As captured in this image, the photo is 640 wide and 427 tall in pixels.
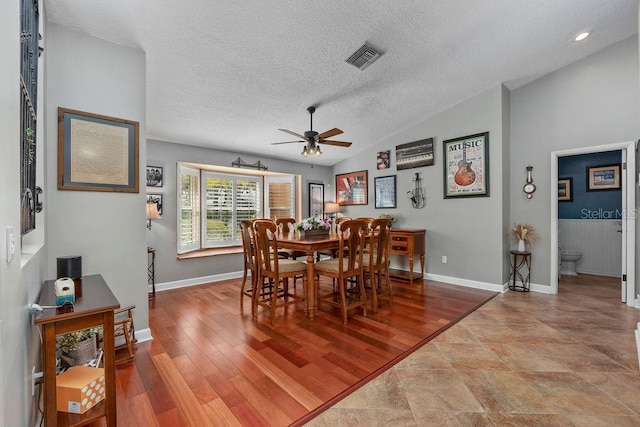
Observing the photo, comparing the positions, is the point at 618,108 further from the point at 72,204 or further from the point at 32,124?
the point at 72,204

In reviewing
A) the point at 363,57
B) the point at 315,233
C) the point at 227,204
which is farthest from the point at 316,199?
the point at 363,57

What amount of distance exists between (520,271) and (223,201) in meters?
5.03

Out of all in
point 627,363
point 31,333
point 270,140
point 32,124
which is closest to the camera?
point 31,333

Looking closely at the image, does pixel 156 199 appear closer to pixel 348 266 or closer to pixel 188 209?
pixel 188 209

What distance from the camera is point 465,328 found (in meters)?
2.74

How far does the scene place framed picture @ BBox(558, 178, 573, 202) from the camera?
5113mm

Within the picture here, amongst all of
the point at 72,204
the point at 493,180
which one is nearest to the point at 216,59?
the point at 72,204

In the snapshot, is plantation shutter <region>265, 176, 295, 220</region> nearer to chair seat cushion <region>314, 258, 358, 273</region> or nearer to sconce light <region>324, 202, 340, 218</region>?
sconce light <region>324, 202, 340, 218</region>

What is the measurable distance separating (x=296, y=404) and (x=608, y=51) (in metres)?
5.23

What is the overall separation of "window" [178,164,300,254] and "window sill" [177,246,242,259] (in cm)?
7

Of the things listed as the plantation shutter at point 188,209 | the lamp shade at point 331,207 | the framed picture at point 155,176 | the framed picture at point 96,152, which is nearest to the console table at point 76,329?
the framed picture at point 96,152

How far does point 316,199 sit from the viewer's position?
246 inches

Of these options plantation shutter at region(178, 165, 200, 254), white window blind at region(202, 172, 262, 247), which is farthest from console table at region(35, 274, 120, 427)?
white window blind at region(202, 172, 262, 247)

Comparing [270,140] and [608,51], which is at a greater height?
[608,51]
